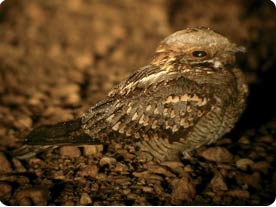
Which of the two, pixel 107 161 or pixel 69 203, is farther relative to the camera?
pixel 107 161

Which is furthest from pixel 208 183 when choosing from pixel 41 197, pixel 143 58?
pixel 143 58

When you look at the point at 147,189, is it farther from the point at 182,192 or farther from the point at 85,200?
the point at 85,200

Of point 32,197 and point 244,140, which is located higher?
point 244,140

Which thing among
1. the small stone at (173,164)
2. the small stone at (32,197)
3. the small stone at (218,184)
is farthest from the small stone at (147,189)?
the small stone at (32,197)

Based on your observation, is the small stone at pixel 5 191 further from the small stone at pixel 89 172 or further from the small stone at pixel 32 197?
the small stone at pixel 89 172

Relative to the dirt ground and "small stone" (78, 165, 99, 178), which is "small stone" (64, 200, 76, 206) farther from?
"small stone" (78, 165, 99, 178)

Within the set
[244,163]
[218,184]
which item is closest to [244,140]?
[244,163]

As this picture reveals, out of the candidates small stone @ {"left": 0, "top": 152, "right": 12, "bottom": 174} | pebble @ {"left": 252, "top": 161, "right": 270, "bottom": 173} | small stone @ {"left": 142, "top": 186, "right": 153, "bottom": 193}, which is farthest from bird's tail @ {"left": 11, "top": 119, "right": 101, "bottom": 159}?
pebble @ {"left": 252, "top": 161, "right": 270, "bottom": 173}
